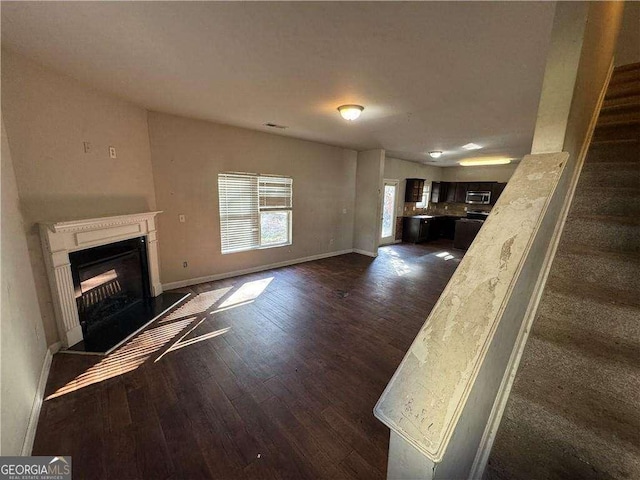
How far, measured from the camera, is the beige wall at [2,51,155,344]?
81.4 inches

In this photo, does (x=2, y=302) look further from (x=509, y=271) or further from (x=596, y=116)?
(x=596, y=116)

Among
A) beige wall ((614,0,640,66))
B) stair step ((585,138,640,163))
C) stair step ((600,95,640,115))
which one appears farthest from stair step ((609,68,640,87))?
stair step ((585,138,640,163))

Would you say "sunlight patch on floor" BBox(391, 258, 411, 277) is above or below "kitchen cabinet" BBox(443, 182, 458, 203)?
below

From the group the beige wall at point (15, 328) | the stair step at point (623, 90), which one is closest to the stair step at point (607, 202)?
the stair step at point (623, 90)

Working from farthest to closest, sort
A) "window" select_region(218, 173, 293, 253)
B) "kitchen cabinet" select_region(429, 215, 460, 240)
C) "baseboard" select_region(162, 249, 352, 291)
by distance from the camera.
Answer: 1. "kitchen cabinet" select_region(429, 215, 460, 240)
2. "window" select_region(218, 173, 293, 253)
3. "baseboard" select_region(162, 249, 352, 291)

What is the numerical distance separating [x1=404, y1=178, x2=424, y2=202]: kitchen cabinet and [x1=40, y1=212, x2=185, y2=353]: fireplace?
7050mm

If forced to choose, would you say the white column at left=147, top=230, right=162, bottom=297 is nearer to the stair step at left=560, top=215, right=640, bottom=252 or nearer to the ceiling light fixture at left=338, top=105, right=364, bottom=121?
the ceiling light fixture at left=338, top=105, right=364, bottom=121

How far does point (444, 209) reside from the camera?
30.5ft

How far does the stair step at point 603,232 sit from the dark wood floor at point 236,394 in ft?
5.42

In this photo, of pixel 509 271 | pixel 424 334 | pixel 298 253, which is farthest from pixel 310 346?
pixel 298 253

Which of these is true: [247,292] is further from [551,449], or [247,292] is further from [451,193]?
[451,193]

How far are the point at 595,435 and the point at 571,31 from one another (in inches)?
74.5

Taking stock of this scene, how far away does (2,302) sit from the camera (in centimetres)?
137

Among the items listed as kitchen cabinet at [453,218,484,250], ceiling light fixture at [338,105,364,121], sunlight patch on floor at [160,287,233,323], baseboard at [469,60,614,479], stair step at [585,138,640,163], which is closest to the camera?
baseboard at [469,60,614,479]
